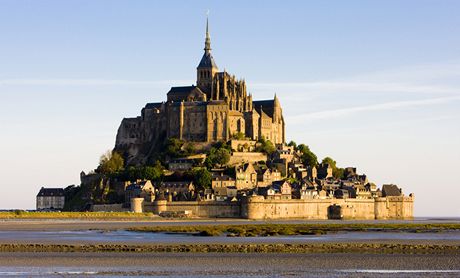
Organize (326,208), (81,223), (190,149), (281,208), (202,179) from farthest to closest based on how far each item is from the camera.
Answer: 1. (190,149)
2. (326,208)
3. (202,179)
4. (281,208)
5. (81,223)

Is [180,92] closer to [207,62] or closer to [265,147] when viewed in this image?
[207,62]

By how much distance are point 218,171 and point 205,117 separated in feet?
38.3

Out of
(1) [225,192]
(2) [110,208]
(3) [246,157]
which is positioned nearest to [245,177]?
(1) [225,192]

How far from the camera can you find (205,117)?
487 feet

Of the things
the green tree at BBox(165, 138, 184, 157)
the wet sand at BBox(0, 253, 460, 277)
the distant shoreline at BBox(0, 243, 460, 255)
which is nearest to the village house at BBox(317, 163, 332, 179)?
the green tree at BBox(165, 138, 184, 157)

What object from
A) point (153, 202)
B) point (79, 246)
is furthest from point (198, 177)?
point (79, 246)

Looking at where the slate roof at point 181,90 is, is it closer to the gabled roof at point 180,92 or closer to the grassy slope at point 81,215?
the gabled roof at point 180,92

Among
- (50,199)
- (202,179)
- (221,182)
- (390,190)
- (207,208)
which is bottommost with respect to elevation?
(207,208)

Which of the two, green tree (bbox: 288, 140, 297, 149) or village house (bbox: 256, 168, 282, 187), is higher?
green tree (bbox: 288, 140, 297, 149)

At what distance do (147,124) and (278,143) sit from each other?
24.4 m

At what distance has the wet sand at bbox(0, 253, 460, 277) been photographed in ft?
143

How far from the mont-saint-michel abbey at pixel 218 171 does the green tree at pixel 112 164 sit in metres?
0.21

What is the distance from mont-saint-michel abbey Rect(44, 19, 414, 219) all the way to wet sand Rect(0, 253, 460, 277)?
76660mm

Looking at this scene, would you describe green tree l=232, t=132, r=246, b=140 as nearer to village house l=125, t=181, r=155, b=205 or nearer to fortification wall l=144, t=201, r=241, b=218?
fortification wall l=144, t=201, r=241, b=218
